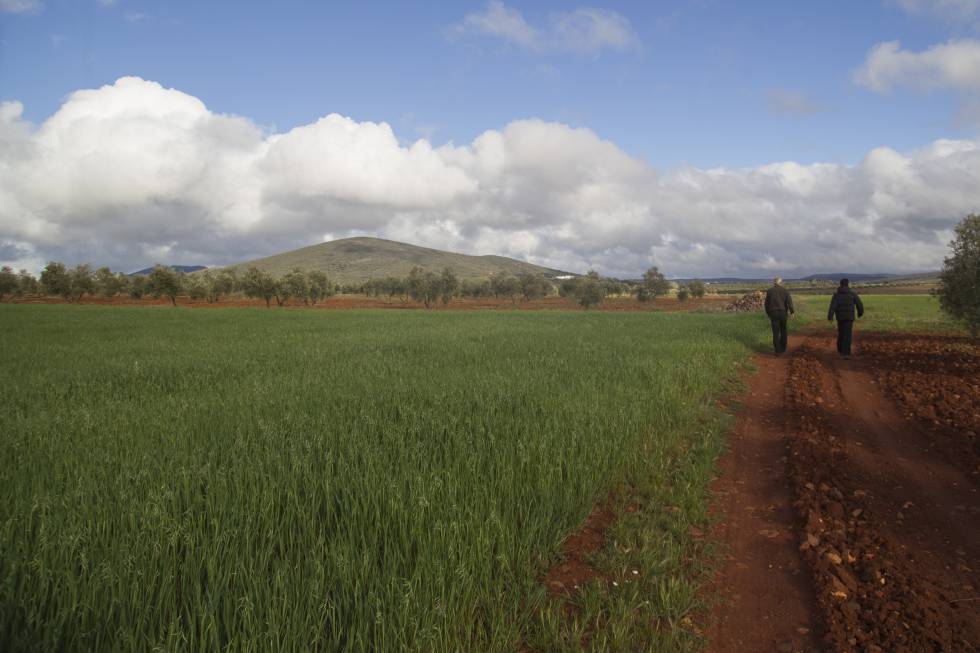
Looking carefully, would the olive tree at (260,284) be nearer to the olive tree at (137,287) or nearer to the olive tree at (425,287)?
the olive tree at (137,287)

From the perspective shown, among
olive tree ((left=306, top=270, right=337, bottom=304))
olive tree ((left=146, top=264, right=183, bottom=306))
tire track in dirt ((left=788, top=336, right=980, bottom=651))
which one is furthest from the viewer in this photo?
olive tree ((left=306, top=270, right=337, bottom=304))

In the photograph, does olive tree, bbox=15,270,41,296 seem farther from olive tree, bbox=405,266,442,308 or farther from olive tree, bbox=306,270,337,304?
olive tree, bbox=405,266,442,308

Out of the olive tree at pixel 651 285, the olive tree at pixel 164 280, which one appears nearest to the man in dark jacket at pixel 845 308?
the olive tree at pixel 651 285

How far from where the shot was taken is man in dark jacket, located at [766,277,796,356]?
54.3ft

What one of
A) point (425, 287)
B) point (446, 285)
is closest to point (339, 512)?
point (446, 285)

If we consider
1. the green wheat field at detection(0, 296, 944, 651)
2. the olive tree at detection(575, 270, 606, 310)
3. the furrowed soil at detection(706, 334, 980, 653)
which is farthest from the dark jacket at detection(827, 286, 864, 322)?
the olive tree at detection(575, 270, 606, 310)

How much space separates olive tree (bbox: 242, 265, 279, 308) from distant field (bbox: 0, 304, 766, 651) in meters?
86.4

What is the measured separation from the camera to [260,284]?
3492 inches

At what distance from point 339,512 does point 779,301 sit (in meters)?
17.5

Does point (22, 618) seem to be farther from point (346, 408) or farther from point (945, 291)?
point (945, 291)

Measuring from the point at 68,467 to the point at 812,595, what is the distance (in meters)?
7.34

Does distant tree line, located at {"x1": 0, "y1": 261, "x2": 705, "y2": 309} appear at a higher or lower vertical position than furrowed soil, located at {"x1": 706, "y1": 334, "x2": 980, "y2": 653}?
higher

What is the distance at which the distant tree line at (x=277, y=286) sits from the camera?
297ft

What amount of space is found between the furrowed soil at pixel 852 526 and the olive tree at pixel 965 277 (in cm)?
1380
